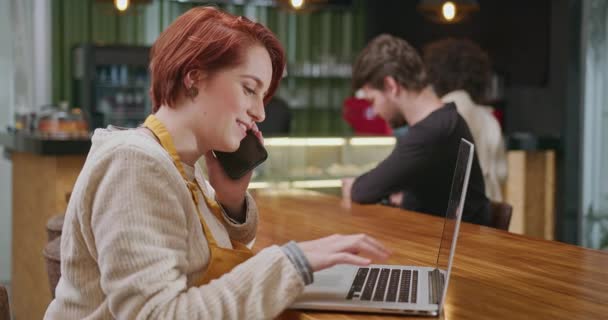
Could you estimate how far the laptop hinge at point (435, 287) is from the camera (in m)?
1.52

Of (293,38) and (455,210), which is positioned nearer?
(455,210)

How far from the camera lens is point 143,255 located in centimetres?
128

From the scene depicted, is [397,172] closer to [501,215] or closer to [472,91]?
[501,215]

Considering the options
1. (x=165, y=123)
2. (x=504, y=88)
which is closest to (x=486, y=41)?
(x=504, y=88)

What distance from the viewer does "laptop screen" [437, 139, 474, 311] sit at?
146 cm

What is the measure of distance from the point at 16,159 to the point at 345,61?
5.02 meters

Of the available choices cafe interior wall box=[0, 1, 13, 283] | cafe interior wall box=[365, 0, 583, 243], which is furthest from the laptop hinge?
cafe interior wall box=[0, 1, 13, 283]

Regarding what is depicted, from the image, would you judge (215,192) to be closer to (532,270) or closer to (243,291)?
(243,291)

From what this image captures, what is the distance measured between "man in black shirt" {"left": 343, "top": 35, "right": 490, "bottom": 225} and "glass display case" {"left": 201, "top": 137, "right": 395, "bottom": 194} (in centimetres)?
138

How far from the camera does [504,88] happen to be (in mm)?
7051

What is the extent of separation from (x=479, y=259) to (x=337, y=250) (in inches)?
32.3

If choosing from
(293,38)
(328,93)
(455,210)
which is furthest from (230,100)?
(328,93)

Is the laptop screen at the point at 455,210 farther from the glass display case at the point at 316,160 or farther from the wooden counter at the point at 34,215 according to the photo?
the wooden counter at the point at 34,215

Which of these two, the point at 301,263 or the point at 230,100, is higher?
the point at 230,100
